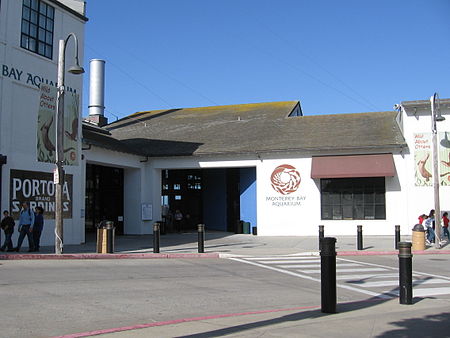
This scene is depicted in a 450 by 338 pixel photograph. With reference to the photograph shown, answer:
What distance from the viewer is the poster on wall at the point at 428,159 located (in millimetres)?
24562

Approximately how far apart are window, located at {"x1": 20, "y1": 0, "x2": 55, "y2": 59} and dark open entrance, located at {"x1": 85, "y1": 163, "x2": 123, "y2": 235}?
395 inches

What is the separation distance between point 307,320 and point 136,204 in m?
21.9

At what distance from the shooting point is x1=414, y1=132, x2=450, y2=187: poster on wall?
2456 cm

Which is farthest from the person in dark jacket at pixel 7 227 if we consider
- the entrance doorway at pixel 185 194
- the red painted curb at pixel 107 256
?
the entrance doorway at pixel 185 194

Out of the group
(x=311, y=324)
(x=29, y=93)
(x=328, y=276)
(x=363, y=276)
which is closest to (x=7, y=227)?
(x=29, y=93)

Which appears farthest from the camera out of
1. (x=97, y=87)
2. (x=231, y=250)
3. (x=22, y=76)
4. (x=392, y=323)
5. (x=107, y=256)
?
(x=97, y=87)

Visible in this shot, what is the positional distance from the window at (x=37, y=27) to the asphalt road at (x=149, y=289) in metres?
8.85

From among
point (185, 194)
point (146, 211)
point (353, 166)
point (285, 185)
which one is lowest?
point (146, 211)

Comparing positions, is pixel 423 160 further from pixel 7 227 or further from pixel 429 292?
pixel 7 227

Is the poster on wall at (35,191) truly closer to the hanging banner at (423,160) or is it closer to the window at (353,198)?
the window at (353,198)

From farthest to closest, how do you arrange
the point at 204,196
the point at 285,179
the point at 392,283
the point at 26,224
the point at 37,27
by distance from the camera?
the point at 204,196 → the point at 285,179 → the point at 37,27 → the point at 26,224 → the point at 392,283

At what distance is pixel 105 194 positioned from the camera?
28750 mm

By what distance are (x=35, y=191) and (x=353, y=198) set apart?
15.6 meters

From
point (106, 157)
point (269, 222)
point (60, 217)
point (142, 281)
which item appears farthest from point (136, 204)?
point (142, 281)
